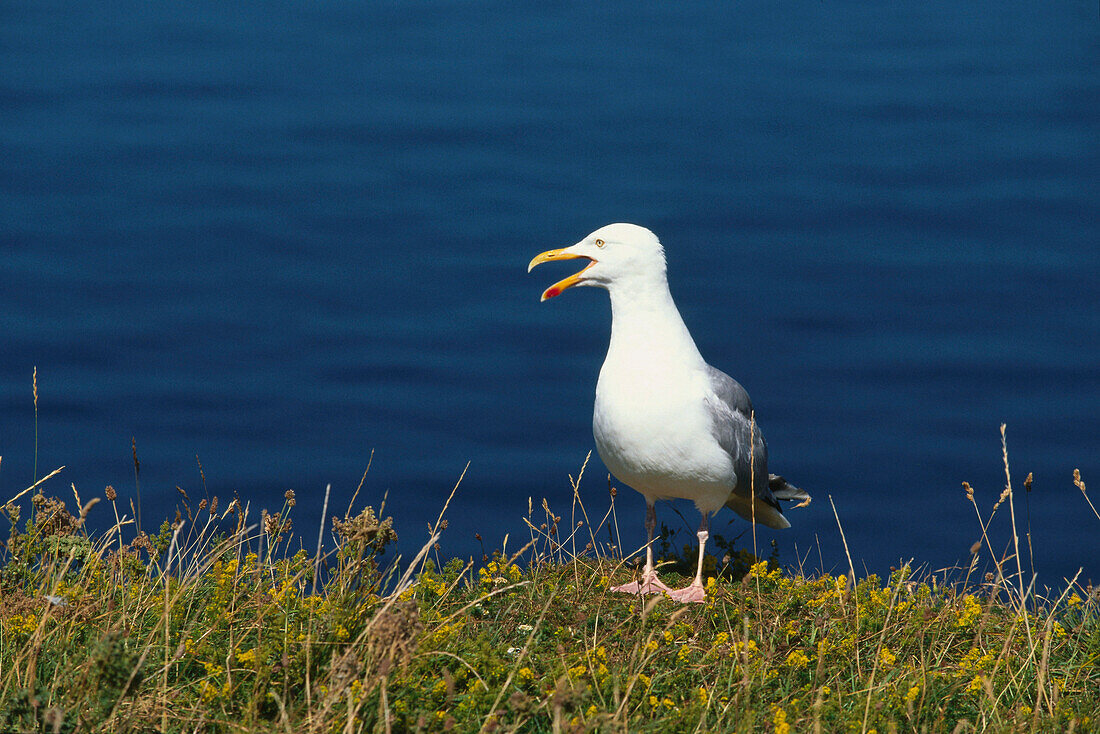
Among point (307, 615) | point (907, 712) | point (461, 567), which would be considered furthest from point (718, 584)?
point (307, 615)

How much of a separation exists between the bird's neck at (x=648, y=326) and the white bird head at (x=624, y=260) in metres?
0.04

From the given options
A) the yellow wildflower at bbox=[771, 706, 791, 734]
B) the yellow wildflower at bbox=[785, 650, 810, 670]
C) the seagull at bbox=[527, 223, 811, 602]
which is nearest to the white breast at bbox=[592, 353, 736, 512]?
the seagull at bbox=[527, 223, 811, 602]

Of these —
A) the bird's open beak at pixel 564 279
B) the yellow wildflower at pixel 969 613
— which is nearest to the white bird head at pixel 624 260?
the bird's open beak at pixel 564 279

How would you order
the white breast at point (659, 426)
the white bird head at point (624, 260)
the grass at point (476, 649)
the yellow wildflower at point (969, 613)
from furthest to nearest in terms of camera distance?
1. the white bird head at point (624, 260)
2. the white breast at point (659, 426)
3. the yellow wildflower at point (969, 613)
4. the grass at point (476, 649)

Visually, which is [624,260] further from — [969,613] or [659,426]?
[969,613]

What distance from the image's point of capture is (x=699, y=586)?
6.08 m

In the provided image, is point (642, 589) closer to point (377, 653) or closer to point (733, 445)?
point (733, 445)

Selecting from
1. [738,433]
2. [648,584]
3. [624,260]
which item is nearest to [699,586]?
[648,584]

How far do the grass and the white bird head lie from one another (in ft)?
4.63

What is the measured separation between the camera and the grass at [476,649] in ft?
13.3

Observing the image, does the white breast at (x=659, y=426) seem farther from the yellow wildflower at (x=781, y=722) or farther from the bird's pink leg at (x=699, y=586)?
the yellow wildflower at (x=781, y=722)

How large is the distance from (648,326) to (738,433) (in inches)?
28.4

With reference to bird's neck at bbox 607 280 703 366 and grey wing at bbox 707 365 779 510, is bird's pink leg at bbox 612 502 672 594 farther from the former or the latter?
bird's neck at bbox 607 280 703 366

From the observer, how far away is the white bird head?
6023mm
